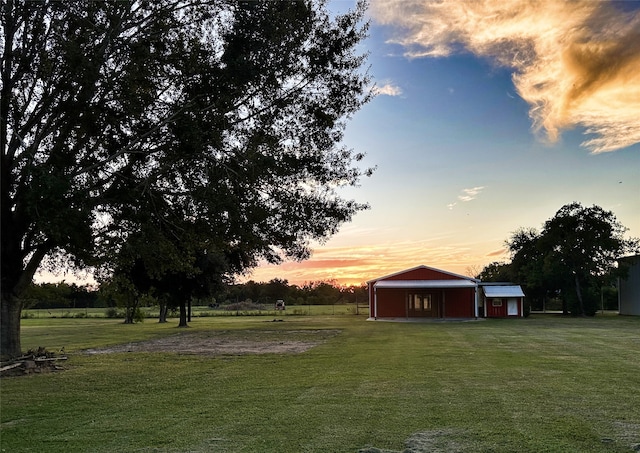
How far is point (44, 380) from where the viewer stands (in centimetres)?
1269

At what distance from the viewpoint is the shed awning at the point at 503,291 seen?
44.5 m

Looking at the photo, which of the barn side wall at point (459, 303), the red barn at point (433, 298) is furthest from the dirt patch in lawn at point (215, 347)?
the barn side wall at point (459, 303)

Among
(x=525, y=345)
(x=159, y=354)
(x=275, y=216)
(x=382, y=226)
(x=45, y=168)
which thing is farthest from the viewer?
(x=382, y=226)

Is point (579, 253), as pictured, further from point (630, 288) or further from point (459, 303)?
point (459, 303)

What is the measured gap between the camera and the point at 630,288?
4859 cm

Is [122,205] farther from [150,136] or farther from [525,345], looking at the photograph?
[525,345]

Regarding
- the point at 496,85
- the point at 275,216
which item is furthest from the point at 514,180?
the point at 275,216

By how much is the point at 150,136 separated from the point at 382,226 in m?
17.6

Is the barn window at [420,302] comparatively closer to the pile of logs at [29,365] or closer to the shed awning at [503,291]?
the shed awning at [503,291]

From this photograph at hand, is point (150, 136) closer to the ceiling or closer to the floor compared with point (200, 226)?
closer to the ceiling

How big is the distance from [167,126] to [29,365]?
6758mm

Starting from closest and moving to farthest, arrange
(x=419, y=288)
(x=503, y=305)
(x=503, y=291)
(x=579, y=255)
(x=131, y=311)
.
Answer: (x=419, y=288) < (x=131, y=311) < (x=503, y=305) < (x=503, y=291) < (x=579, y=255)

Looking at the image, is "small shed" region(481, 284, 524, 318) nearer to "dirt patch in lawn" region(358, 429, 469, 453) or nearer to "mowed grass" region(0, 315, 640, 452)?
"mowed grass" region(0, 315, 640, 452)

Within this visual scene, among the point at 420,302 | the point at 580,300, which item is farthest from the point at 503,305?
the point at 580,300
